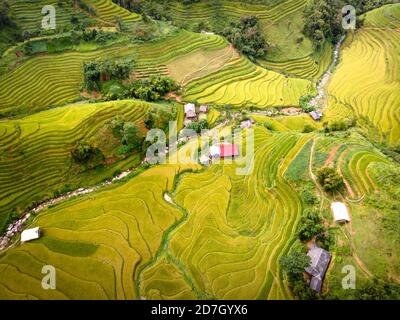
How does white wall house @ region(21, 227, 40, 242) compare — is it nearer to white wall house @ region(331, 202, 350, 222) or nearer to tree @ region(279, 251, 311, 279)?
tree @ region(279, 251, 311, 279)

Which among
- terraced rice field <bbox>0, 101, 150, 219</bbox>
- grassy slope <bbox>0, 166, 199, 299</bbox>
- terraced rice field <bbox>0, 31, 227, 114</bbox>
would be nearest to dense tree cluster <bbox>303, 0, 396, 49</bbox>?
terraced rice field <bbox>0, 31, 227, 114</bbox>

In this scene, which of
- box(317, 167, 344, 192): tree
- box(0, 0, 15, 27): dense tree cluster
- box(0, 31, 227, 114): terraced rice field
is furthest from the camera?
box(0, 0, 15, 27): dense tree cluster

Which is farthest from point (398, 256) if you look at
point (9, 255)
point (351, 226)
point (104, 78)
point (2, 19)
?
point (2, 19)

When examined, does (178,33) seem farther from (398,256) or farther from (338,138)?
(398,256)

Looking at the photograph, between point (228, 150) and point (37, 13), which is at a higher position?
point (37, 13)

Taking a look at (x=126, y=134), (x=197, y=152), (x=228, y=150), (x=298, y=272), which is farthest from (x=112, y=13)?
(x=298, y=272)

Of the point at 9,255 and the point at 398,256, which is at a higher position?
the point at 398,256

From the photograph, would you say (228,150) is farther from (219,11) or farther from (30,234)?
(219,11)
